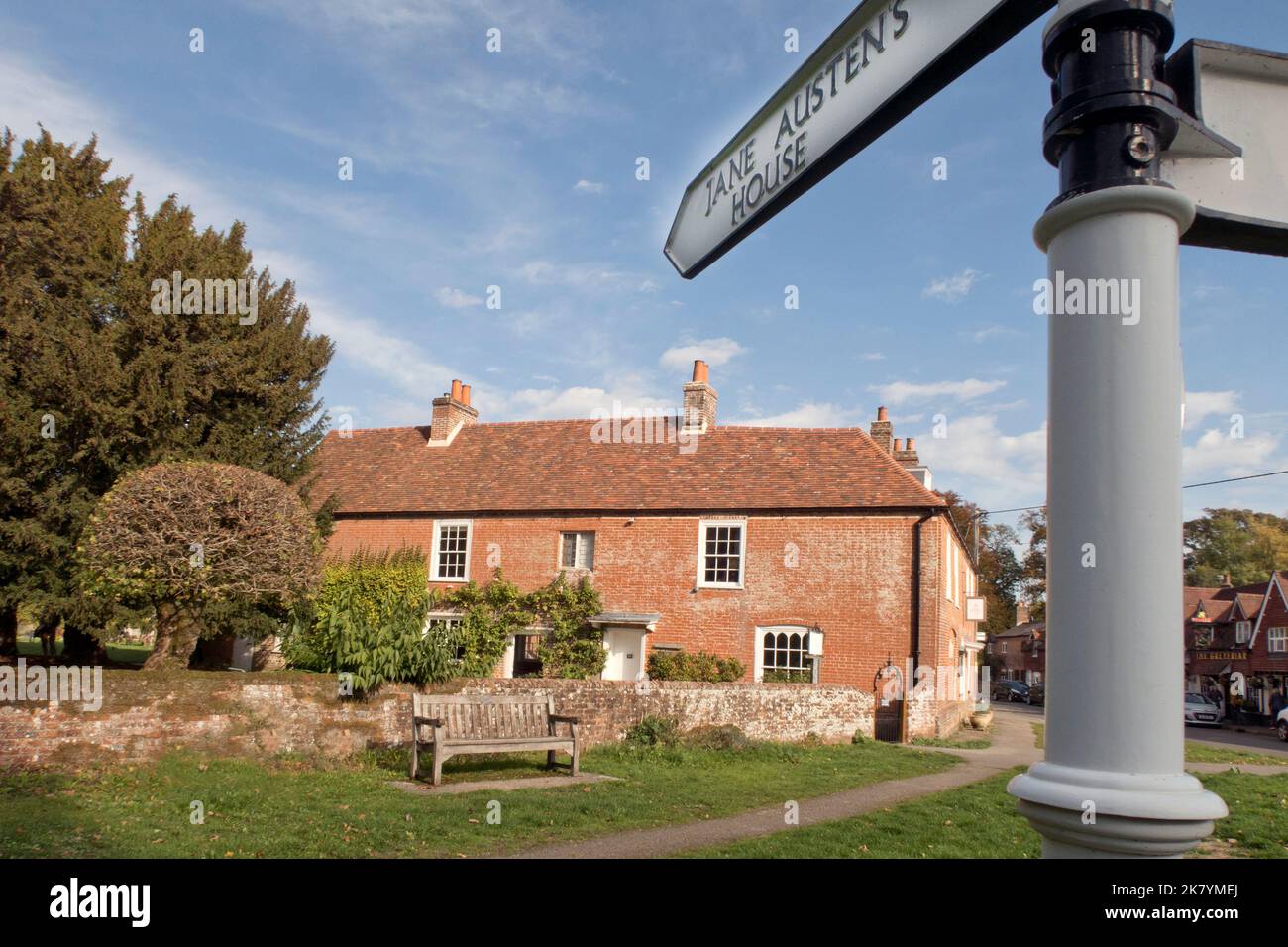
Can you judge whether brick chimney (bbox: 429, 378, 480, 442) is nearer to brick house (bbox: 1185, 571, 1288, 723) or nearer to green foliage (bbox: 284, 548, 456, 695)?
green foliage (bbox: 284, 548, 456, 695)

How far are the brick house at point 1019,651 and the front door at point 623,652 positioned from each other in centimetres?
5897

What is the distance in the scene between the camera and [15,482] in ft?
56.7

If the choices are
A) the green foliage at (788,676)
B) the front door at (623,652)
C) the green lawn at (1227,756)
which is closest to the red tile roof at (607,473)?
the front door at (623,652)

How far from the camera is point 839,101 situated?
215 centimetres

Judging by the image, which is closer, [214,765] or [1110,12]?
[1110,12]

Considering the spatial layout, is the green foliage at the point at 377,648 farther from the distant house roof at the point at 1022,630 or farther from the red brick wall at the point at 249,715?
the distant house roof at the point at 1022,630

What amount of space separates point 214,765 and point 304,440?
11.6 metres

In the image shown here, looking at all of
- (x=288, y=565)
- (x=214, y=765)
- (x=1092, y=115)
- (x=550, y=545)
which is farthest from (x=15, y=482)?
(x=1092, y=115)

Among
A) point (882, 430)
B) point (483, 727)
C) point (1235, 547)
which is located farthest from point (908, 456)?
point (1235, 547)

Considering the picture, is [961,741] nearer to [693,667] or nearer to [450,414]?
[693,667]

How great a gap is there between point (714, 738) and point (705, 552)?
922cm

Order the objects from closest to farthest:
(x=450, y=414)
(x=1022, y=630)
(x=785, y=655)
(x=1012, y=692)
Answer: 1. (x=785, y=655)
2. (x=450, y=414)
3. (x=1012, y=692)
4. (x=1022, y=630)

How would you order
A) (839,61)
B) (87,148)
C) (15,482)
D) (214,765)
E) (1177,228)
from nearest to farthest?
(1177,228) → (839,61) → (214,765) → (15,482) → (87,148)
